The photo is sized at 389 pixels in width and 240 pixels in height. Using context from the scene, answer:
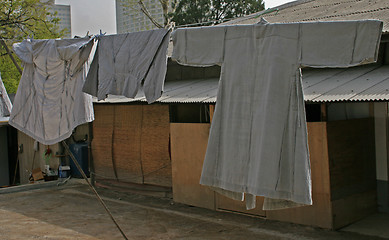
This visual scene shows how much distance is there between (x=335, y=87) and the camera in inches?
294

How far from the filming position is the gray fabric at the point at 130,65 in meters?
6.43

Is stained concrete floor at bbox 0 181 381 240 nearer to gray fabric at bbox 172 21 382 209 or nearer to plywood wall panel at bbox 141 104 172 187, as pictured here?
plywood wall panel at bbox 141 104 172 187

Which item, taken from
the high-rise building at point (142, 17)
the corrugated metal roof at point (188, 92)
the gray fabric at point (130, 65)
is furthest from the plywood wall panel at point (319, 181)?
the high-rise building at point (142, 17)

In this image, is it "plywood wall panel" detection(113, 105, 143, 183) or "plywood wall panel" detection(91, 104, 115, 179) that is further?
"plywood wall panel" detection(91, 104, 115, 179)

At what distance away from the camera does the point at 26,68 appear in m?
7.80

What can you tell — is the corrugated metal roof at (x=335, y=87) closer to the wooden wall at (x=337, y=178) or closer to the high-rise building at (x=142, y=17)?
the wooden wall at (x=337, y=178)

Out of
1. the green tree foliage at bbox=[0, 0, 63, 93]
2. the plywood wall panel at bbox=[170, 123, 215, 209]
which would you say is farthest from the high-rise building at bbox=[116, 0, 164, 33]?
the plywood wall panel at bbox=[170, 123, 215, 209]

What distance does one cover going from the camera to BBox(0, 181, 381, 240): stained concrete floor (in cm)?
826

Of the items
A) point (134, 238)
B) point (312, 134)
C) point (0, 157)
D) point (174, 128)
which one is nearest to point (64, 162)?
point (0, 157)

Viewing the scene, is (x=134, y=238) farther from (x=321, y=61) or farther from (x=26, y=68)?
(x=321, y=61)

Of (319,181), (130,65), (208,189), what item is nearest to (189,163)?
(208,189)

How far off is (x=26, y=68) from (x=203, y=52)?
3839 millimetres

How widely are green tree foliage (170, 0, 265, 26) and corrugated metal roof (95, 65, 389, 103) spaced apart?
20.1 meters

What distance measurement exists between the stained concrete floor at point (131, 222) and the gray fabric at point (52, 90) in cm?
223
